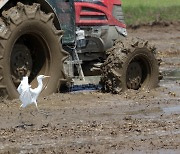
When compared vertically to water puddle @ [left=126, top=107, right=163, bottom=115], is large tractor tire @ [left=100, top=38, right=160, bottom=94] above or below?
above

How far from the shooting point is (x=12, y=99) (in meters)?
10.6

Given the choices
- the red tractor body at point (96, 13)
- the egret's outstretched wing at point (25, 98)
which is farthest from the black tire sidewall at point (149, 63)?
the egret's outstretched wing at point (25, 98)

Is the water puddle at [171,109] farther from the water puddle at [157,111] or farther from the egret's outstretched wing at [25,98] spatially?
the egret's outstretched wing at [25,98]

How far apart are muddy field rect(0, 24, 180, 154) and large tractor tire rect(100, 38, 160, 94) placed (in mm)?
232

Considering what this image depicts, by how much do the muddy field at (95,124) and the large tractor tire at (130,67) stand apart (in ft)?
0.76

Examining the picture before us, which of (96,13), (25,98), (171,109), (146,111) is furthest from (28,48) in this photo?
(171,109)

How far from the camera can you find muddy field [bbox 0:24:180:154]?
8.04 metres

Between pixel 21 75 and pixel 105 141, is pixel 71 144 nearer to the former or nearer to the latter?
pixel 105 141

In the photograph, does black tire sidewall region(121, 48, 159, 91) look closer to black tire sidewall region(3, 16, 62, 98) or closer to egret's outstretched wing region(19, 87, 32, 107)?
black tire sidewall region(3, 16, 62, 98)

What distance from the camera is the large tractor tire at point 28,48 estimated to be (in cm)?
1058

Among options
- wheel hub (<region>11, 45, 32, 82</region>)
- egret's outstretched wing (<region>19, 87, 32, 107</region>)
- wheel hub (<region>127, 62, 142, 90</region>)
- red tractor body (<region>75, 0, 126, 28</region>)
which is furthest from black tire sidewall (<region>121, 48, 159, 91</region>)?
egret's outstretched wing (<region>19, 87, 32, 107</region>)

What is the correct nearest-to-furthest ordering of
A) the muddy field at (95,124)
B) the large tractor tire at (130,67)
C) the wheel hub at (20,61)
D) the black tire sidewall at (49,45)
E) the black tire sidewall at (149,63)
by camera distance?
1. the muddy field at (95,124)
2. the black tire sidewall at (49,45)
3. the wheel hub at (20,61)
4. the large tractor tire at (130,67)
5. the black tire sidewall at (149,63)

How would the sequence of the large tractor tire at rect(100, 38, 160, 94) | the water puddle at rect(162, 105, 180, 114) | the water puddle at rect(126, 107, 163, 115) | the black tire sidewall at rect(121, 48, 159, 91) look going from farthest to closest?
the black tire sidewall at rect(121, 48, 159, 91), the large tractor tire at rect(100, 38, 160, 94), the water puddle at rect(162, 105, 180, 114), the water puddle at rect(126, 107, 163, 115)

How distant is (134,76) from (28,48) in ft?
7.67
